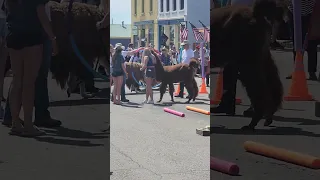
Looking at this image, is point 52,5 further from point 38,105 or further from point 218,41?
point 218,41

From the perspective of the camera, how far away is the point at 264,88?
302cm

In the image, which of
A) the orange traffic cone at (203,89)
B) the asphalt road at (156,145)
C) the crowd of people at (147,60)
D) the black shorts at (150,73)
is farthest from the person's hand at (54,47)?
the orange traffic cone at (203,89)

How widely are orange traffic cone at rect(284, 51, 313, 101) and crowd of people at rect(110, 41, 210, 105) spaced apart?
648 centimetres

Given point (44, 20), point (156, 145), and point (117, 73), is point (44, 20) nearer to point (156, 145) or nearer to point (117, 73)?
point (156, 145)

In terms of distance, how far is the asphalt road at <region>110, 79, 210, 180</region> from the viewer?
479 cm

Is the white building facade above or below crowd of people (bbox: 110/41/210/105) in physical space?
above

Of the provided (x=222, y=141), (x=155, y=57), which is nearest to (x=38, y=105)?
(x=222, y=141)

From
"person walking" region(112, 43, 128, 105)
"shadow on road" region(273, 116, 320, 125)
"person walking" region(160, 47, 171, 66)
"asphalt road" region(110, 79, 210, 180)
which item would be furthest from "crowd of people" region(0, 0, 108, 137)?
"person walking" region(160, 47, 171, 66)

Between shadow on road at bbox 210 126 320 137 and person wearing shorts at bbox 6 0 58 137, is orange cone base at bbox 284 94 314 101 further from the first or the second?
person wearing shorts at bbox 6 0 58 137

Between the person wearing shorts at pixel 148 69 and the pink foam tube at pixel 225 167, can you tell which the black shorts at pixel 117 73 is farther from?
the pink foam tube at pixel 225 167

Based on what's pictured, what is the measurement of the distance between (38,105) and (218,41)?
3.81ft

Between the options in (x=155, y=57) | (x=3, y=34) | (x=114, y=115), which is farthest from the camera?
(x=155, y=57)

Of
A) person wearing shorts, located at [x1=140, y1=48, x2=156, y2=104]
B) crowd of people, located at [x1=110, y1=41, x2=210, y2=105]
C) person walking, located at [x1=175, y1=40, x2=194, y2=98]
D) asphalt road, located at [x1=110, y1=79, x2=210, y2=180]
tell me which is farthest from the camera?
person walking, located at [x1=175, y1=40, x2=194, y2=98]

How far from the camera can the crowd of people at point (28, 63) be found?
282 cm
